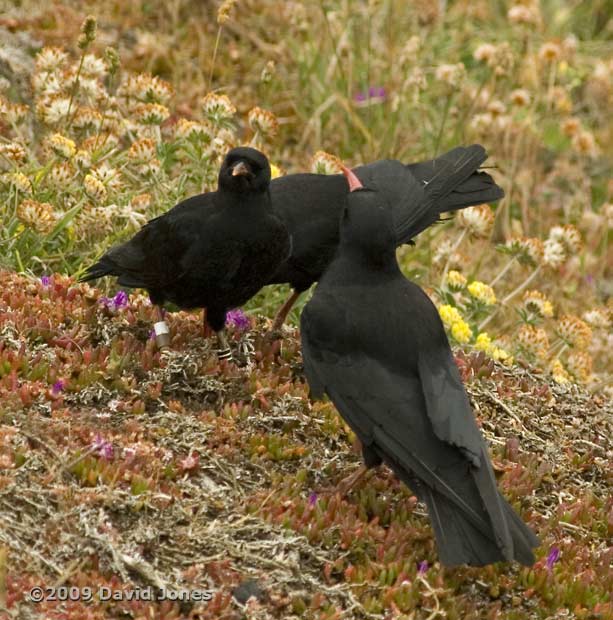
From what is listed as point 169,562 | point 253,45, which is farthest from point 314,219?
point 253,45

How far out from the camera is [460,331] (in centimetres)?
673

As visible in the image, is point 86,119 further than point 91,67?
No

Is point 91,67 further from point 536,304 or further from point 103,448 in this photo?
point 103,448

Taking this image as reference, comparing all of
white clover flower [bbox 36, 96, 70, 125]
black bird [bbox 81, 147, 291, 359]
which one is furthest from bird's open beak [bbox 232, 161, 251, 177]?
white clover flower [bbox 36, 96, 70, 125]

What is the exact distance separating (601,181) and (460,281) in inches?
216

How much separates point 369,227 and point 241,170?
0.79 meters

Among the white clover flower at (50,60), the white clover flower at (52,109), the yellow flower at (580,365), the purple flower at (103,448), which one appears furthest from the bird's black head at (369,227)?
the white clover flower at (50,60)

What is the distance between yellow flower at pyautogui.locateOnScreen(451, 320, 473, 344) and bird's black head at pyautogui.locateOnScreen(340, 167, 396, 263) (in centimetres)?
168

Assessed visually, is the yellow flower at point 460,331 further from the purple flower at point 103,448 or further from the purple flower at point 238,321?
the purple flower at point 103,448

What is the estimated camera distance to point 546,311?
22.8ft

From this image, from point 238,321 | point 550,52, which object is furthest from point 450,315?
point 550,52

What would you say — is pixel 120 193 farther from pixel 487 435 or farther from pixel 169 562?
pixel 169 562

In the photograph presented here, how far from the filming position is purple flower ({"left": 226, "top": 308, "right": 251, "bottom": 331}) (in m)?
6.33

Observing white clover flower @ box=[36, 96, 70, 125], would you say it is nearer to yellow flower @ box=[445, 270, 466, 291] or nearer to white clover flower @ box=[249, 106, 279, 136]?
white clover flower @ box=[249, 106, 279, 136]
